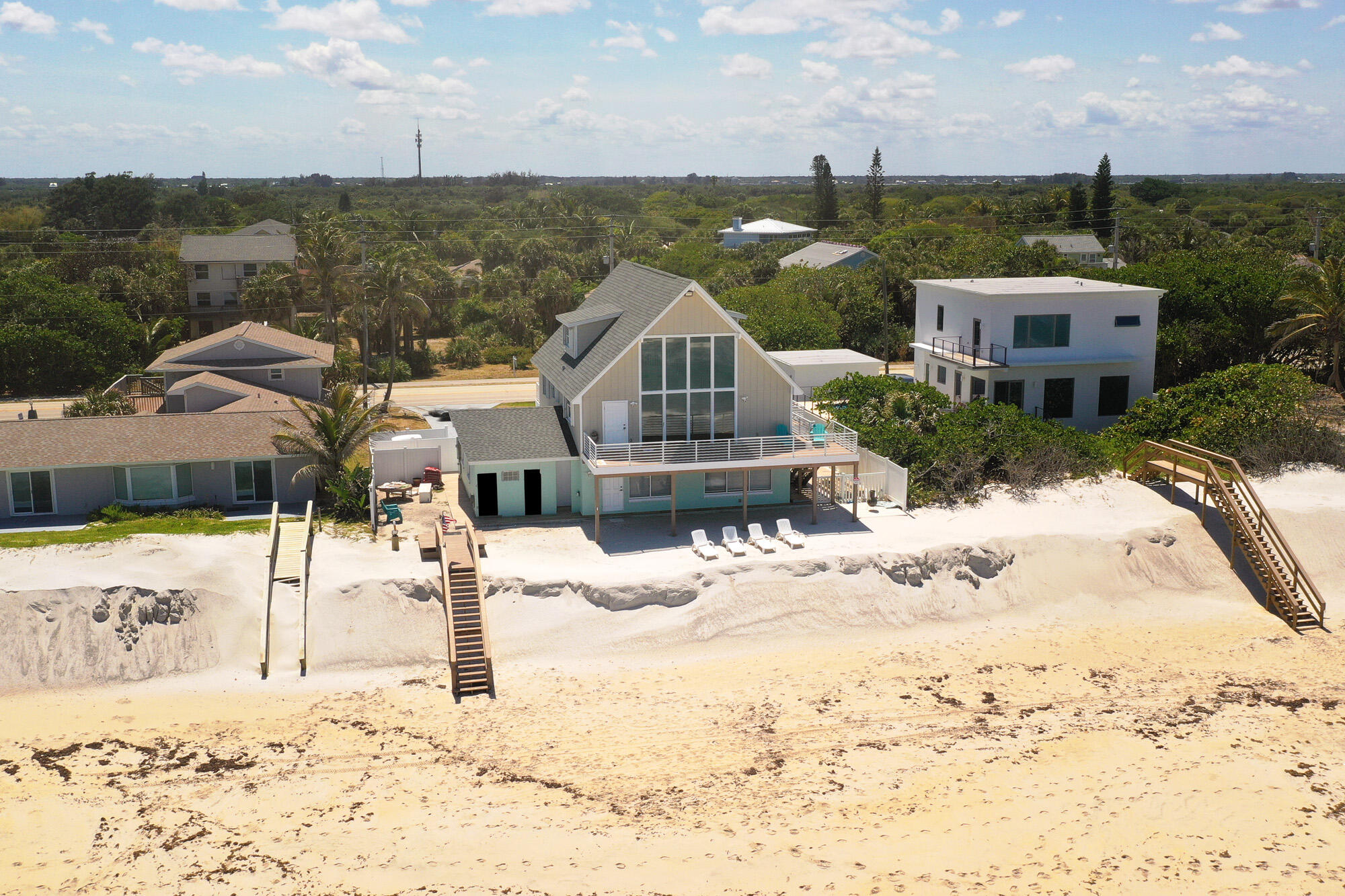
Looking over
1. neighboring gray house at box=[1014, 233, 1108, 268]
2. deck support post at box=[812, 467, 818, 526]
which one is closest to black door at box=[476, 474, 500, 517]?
deck support post at box=[812, 467, 818, 526]

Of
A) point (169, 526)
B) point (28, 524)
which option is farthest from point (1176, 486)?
point (28, 524)

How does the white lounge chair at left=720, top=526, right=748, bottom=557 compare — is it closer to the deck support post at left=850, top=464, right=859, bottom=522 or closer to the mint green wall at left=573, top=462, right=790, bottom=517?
the mint green wall at left=573, top=462, right=790, bottom=517

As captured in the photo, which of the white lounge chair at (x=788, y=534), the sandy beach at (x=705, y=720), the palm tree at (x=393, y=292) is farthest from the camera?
the palm tree at (x=393, y=292)

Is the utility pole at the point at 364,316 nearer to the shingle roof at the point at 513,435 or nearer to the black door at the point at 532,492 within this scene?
the shingle roof at the point at 513,435

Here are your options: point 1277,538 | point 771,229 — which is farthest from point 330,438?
point 771,229

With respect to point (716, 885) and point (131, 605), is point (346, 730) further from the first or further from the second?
point (716, 885)

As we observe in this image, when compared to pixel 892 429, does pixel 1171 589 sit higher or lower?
lower

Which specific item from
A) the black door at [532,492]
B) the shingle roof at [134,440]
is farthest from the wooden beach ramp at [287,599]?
the black door at [532,492]
